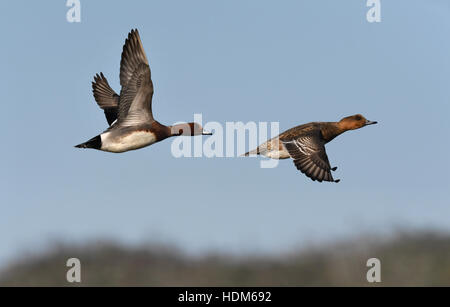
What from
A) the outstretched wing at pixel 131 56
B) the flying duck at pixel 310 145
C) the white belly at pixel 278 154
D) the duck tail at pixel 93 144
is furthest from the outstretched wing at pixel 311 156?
the duck tail at pixel 93 144

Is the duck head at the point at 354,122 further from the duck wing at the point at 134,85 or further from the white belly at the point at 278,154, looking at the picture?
the duck wing at the point at 134,85

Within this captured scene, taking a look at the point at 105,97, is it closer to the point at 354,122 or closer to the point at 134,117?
the point at 134,117

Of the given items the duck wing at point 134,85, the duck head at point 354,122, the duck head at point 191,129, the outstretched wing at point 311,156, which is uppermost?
the duck wing at point 134,85

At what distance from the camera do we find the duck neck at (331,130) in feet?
40.4

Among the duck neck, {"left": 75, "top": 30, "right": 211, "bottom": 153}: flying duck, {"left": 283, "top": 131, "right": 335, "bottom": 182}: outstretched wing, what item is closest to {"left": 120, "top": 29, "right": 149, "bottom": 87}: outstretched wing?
{"left": 75, "top": 30, "right": 211, "bottom": 153}: flying duck

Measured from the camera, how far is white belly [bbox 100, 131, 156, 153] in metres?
11.2

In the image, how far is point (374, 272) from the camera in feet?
38.5

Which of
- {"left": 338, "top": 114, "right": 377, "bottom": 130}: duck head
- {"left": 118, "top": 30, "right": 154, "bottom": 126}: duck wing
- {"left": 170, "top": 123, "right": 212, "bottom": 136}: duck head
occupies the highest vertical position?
{"left": 118, "top": 30, "right": 154, "bottom": 126}: duck wing

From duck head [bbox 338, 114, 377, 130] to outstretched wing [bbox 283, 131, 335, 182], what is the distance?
1.80 ft

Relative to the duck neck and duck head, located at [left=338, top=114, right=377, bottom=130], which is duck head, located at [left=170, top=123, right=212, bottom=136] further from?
duck head, located at [left=338, top=114, right=377, bottom=130]

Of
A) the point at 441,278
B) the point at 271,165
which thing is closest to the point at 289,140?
the point at 271,165

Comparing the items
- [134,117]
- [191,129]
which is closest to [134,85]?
[134,117]

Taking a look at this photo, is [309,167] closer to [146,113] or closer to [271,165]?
[271,165]

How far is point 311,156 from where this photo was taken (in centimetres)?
1155
